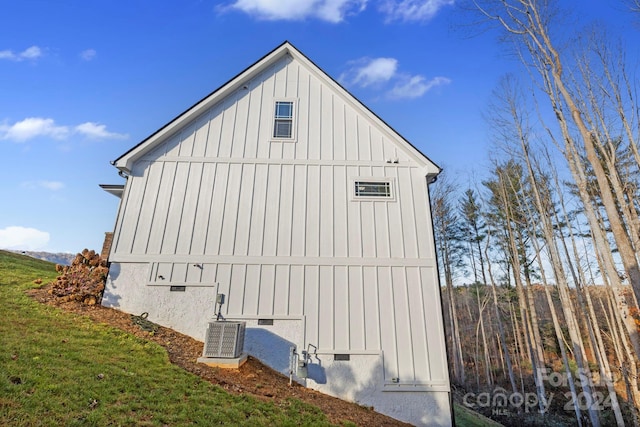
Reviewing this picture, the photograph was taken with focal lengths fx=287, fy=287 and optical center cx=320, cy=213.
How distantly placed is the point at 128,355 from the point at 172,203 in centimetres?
399

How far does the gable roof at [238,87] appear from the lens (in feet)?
27.1

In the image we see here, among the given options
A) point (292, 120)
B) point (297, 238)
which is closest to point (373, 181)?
point (297, 238)

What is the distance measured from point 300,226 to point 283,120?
3.59 meters

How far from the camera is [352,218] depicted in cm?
791

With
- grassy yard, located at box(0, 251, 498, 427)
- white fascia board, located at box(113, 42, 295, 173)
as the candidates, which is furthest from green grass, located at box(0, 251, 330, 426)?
white fascia board, located at box(113, 42, 295, 173)

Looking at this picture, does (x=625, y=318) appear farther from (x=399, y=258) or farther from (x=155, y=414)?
(x=155, y=414)

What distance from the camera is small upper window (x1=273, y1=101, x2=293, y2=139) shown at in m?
8.89

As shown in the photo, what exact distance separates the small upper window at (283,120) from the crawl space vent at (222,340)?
5.54m

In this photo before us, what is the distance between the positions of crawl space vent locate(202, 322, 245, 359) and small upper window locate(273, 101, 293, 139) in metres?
5.54

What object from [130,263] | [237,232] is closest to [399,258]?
[237,232]

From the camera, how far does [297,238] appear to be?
766 centimetres

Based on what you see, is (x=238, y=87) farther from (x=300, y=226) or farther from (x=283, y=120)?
(x=300, y=226)

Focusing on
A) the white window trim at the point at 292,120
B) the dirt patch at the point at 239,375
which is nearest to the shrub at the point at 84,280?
the dirt patch at the point at 239,375

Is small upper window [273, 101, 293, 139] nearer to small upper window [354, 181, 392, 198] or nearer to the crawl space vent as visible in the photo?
small upper window [354, 181, 392, 198]
